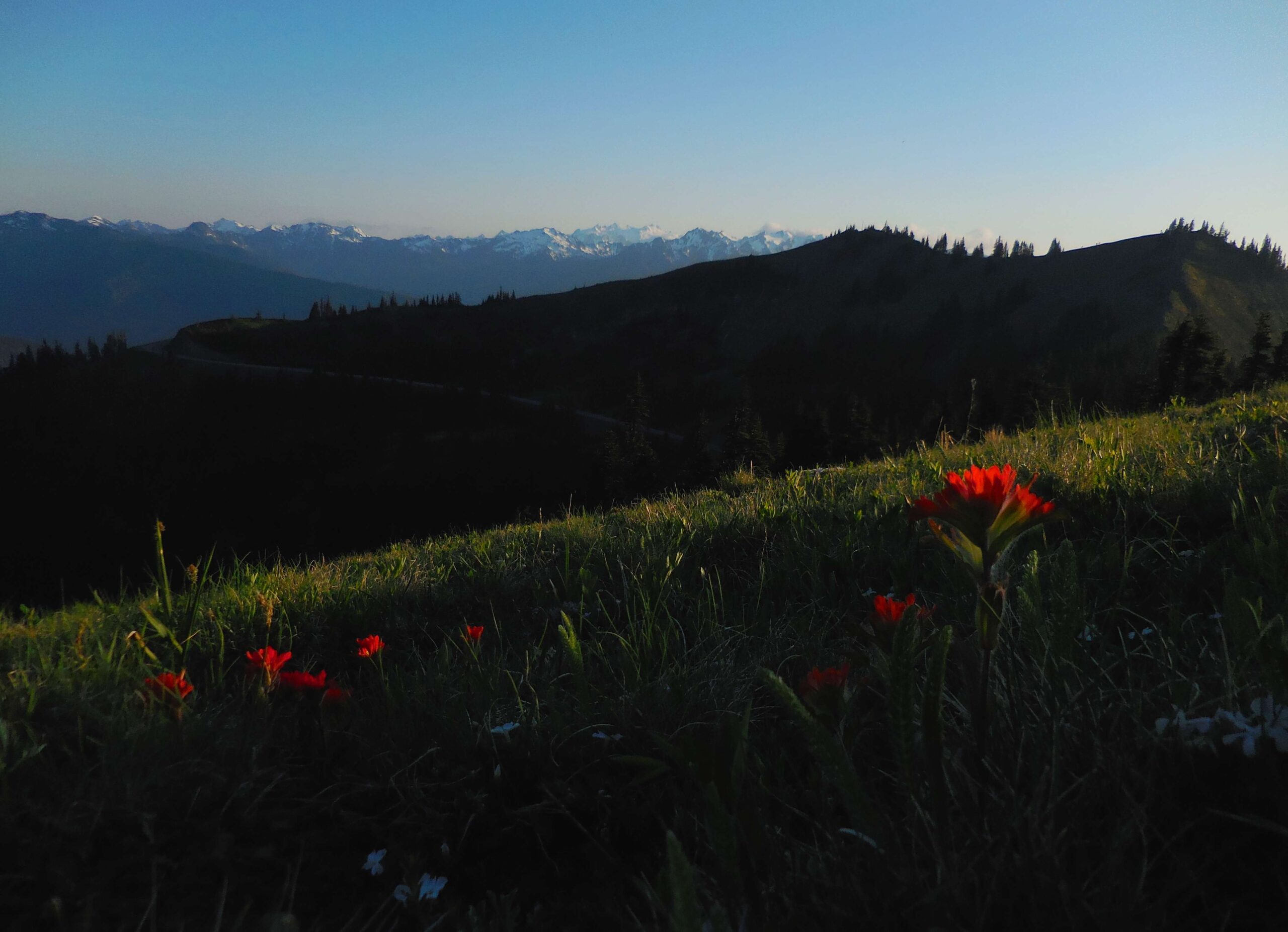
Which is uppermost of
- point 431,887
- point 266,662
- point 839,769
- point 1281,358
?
point 1281,358

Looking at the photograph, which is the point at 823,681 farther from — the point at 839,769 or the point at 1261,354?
the point at 1261,354

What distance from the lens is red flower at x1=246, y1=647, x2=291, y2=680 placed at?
1.84 m

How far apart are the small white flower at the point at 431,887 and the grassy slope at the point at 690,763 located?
26 millimetres

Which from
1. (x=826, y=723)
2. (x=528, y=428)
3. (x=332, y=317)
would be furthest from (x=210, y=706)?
(x=332, y=317)

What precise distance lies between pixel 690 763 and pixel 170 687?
147cm

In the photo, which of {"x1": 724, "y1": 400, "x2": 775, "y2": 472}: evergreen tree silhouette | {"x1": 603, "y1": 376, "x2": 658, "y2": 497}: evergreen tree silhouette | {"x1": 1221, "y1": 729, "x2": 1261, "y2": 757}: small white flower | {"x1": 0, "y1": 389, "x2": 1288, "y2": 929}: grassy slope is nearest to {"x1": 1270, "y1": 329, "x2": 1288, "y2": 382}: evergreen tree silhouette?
{"x1": 724, "y1": 400, "x2": 775, "y2": 472}: evergreen tree silhouette

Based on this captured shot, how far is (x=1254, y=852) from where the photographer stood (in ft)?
3.02

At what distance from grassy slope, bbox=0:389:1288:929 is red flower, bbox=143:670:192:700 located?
0.16 ft

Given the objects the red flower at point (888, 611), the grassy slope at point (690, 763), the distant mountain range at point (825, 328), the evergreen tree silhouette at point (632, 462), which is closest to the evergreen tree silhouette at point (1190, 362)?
the evergreen tree silhouette at point (632, 462)

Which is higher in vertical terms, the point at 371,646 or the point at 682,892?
the point at 682,892

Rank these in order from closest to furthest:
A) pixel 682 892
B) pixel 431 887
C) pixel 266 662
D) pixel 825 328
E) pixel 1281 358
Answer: pixel 682 892, pixel 431 887, pixel 266 662, pixel 1281 358, pixel 825 328

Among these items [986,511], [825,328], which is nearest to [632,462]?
[986,511]

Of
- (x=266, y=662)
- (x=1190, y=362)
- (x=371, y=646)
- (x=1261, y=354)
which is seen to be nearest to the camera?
(x=266, y=662)

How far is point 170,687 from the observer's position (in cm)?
169
